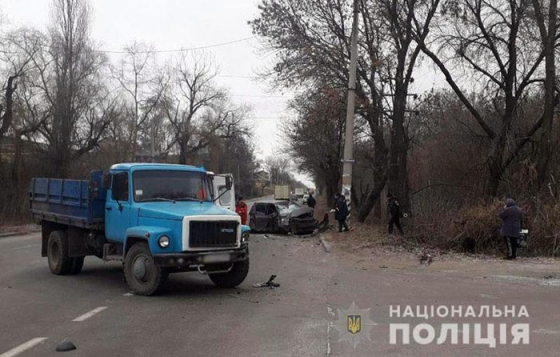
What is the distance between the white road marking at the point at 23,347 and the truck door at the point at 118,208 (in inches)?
163

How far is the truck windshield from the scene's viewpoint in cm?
1121

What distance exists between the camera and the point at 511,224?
1546 cm

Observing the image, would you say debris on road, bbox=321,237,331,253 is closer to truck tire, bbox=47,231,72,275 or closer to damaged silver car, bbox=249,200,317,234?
damaged silver car, bbox=249,200,317,234

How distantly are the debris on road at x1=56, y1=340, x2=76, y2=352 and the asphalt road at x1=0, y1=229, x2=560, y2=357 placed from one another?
105mm

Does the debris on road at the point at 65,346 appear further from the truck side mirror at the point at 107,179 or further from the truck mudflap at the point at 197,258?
the truck side mirror at the point at 107,179

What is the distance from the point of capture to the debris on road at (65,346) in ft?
21.6

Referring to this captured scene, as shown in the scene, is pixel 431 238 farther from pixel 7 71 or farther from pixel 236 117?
pixel 236 117

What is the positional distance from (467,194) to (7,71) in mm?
27941

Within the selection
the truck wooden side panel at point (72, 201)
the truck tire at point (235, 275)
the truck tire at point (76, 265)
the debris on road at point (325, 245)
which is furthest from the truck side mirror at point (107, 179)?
the debris on road at point (325, 245)

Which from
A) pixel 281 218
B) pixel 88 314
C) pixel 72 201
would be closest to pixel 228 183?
pixel 72 201

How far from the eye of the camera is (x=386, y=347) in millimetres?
6836

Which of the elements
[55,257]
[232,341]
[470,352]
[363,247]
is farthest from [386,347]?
[363,247]

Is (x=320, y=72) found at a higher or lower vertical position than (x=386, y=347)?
higher

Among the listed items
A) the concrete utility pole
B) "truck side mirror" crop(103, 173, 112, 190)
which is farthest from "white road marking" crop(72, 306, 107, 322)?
the concrete utility pole
